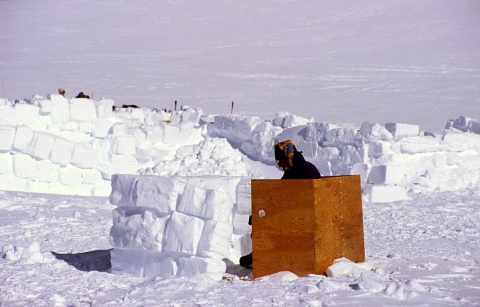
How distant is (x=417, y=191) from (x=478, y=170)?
166cm

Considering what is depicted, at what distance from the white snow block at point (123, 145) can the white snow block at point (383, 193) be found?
4624 millimetres

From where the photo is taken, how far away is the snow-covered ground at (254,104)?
5738 mm

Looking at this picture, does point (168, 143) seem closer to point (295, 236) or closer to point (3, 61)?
point (295, 236)

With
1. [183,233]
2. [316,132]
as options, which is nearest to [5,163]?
[316,132]

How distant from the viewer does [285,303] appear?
510 centimetres

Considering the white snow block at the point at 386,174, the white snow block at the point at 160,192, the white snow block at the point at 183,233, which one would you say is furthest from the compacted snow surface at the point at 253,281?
the white snow block at the point at 386,174

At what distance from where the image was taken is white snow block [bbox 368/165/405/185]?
43.3ft

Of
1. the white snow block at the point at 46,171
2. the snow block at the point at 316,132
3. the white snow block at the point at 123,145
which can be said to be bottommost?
the white snow block at the point at 46,171

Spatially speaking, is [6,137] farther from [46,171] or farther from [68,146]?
[68,146]

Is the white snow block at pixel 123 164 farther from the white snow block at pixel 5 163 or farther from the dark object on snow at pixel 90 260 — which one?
the dark object on snow at pixel 90 260

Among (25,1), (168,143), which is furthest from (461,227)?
(25,1)

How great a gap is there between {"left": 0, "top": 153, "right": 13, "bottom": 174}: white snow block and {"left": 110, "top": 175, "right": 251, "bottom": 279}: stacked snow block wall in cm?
700

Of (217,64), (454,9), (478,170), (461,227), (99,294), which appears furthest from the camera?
(454,9)

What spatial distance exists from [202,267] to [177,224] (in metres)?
0.38
